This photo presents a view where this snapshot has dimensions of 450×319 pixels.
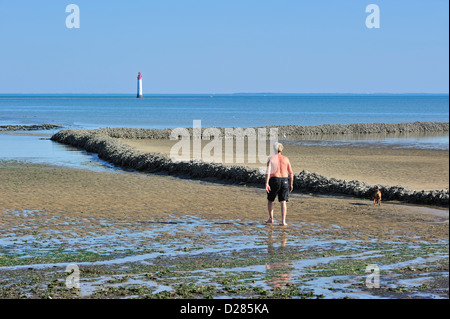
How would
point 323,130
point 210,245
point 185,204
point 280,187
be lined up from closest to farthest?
point 210,245 → point 280,187 → point 185,204 → point 323,130

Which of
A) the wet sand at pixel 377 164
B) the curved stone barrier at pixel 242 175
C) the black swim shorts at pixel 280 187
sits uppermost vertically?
the black swim shorts at pixel 280 187

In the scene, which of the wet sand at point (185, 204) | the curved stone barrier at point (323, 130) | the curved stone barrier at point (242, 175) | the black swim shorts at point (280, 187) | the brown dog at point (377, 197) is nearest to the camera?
the black swim shorts at point (280, 187)

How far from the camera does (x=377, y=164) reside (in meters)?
23.8

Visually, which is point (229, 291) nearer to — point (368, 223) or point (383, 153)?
point (368, 223)

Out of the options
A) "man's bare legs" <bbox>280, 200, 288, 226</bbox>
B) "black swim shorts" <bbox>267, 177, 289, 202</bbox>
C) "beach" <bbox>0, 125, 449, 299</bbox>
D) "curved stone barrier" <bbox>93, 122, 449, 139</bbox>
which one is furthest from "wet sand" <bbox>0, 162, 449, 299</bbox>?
"curved stone barrier" <bbox>93, 122, 449, 139</bbox>

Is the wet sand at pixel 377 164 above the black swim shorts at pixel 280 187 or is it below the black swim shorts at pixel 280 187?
below

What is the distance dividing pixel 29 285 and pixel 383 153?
23.9m

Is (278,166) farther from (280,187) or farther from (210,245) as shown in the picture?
(210,245)

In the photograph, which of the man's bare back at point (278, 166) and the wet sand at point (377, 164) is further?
the wet sand at point (377, 164)

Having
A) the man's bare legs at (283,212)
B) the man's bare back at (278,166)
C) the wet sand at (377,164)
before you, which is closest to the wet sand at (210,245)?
the man's bare legs at (283,212)

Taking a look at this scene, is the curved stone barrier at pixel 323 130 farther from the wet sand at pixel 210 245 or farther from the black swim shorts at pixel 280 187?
the black swim shorts at pixel 280 187

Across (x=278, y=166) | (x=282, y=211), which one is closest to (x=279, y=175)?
(x=278, y=166)

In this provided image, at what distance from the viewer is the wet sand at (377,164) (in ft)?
61.8

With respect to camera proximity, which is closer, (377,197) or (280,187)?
(280,187)
